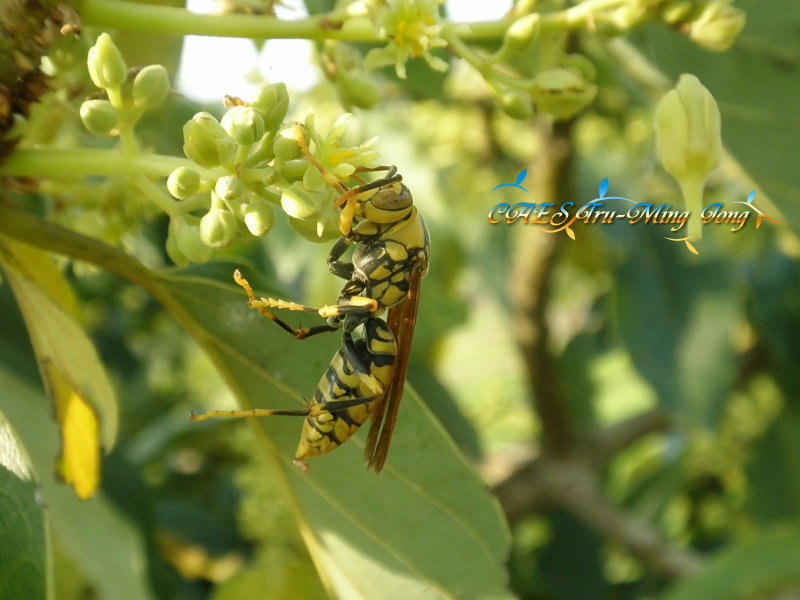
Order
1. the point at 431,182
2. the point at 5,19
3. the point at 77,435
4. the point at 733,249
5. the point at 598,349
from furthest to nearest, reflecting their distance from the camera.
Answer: the point at 598,349, the point at 733,249, the point at 431,182, the point at 77,435, the point at 5,19

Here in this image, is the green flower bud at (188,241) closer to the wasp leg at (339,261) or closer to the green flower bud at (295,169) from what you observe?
the green flower bud at (295,169)

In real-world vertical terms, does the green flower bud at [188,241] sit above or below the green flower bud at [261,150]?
below

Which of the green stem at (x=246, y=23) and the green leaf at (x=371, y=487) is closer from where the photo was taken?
the green stem at (x=246, y=23)

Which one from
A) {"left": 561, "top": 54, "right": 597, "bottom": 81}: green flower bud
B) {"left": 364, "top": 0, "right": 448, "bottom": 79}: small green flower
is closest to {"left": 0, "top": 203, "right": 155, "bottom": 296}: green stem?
{"left": 364, "top": 0, "right": 448, "bottom": 79}: small green flower

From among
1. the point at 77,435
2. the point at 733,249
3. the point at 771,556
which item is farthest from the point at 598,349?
the point at 77,435

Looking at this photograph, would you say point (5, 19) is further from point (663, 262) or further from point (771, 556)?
point (663, 262)

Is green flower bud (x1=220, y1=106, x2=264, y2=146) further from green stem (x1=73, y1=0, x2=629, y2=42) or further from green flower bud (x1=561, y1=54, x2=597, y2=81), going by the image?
green flower bud (x1=561, y1=54, x2=597, y2=81)

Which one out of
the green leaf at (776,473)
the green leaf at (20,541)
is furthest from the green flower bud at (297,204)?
the green leaf at (776,473)
